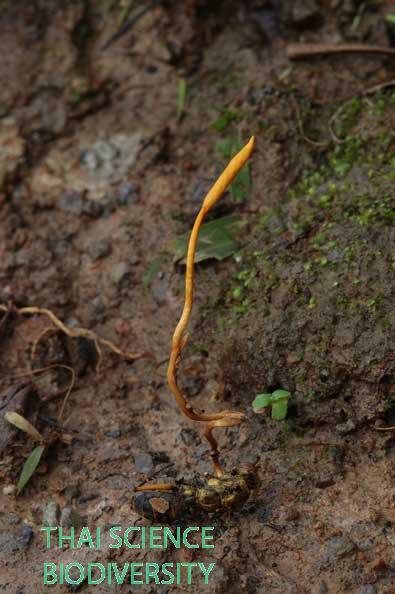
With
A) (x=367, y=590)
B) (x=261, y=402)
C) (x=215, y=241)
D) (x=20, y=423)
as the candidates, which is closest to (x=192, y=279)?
(x=261, y=402)

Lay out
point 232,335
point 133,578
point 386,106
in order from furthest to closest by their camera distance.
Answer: point 386,106 < point 232,335 < point 133,578

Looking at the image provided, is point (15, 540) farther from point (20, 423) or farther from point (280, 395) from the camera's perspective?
point (280, 395)

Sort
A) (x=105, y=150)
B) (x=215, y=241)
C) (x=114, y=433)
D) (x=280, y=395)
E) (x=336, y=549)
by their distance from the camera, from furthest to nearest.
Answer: (x=105, y=150) < (x=215, y=241) < (x=114, y=433) < (x=280, y=395) < (x=336, y=549)

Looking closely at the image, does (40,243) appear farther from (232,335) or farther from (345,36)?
(345,36)

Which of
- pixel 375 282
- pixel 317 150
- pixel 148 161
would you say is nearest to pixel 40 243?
→ pixel 148 161

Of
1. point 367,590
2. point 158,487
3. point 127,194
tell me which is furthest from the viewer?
point 127,194

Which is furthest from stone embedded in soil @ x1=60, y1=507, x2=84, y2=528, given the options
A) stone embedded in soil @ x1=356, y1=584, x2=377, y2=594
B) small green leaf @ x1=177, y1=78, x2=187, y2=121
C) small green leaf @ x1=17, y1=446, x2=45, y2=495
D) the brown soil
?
small green leaf @ x1=177, y1=78, x2=187, y2=121

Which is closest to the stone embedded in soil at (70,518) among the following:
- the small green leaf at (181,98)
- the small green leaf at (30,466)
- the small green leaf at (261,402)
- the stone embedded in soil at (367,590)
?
the small green leaf at (30,466)
